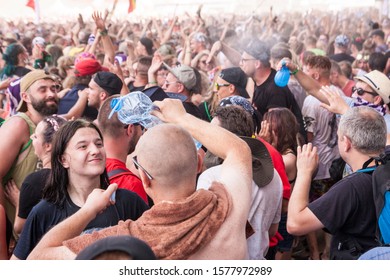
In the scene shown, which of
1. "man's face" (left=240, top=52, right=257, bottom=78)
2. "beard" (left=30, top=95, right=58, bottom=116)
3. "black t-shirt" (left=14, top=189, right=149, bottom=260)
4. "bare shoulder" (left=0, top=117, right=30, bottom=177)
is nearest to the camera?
"black t-shirt" (left=14, top=189, right=149, bottom=260)

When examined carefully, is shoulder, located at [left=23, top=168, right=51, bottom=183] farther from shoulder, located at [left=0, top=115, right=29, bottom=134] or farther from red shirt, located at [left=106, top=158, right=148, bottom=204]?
shoulder, located at [left=0, top=115, right=29, bottom=134]

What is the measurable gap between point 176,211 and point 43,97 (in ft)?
7.83

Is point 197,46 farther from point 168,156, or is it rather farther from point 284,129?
point 168,156

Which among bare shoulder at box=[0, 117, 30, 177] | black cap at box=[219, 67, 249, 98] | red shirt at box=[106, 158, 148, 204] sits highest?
red shirt at box=[106, 158, 148, 204]

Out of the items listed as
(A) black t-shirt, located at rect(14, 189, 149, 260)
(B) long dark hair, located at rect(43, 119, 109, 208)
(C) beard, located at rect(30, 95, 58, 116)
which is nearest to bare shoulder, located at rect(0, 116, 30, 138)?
(C) beard, located at rect(30, 95, 58, 116)

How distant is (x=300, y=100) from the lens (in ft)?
18.7

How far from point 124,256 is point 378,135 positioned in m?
1.75

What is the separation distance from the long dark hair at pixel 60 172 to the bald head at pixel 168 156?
0.75 m

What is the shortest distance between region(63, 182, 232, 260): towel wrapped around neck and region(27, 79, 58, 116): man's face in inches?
86.7

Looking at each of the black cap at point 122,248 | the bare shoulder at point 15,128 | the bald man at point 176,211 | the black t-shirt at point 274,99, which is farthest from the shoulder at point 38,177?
the black t-shirt at point 274,99

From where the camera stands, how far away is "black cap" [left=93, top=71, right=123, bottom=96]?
186 inches

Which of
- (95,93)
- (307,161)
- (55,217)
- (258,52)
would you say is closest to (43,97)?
(95,93)

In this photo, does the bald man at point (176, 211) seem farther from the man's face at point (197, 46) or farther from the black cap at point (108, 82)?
the man's face at point (197, 46)
